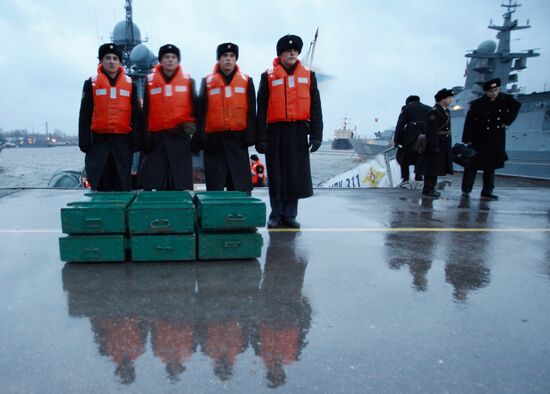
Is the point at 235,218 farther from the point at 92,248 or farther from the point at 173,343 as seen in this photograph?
the point at 173,343

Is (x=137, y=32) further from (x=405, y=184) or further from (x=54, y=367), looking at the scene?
(x=54, y=367)

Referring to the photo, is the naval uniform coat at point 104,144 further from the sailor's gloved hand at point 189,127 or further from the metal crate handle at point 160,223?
the metal crate handle at point 160,223

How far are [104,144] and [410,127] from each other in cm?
649

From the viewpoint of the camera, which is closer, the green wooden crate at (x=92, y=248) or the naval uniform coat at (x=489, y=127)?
the green wooden crate at (x=92, y=248)

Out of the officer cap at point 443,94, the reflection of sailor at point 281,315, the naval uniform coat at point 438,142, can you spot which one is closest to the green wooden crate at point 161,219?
the reflection of sailor at point 281,315

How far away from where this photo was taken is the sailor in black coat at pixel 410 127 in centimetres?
866

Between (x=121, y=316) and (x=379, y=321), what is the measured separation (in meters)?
1.57

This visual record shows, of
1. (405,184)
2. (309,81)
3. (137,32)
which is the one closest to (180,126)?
(309,81)

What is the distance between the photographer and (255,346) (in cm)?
204

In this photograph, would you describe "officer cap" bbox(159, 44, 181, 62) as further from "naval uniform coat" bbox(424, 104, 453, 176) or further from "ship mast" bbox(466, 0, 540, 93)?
"ship mast" bbox(466, 0, 540, 93)

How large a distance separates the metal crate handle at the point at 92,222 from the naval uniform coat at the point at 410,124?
727cm

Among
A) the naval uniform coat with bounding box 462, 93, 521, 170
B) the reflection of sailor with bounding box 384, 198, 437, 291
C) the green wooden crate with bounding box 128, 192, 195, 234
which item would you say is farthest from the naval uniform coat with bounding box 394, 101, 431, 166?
the green wooden crate with bounding box 128, 192, 195, 234

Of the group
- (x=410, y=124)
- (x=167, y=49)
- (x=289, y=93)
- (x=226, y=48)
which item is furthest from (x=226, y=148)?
(x=410, y=124)

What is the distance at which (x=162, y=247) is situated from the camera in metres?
3.35
